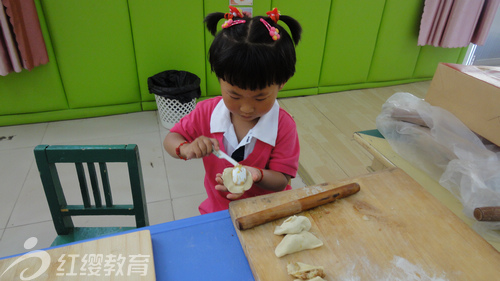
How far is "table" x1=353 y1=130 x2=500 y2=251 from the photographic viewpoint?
84cm

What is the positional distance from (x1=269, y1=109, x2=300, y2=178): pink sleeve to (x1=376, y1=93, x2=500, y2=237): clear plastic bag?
0.39 meters

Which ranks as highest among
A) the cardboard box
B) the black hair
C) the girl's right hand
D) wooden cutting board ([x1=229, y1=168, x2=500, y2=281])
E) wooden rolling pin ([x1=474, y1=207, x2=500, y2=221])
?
the black hair

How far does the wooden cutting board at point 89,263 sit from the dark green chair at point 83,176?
237mm

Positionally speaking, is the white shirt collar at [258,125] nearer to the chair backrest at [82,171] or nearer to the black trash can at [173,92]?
the chair backrest at [82,171]

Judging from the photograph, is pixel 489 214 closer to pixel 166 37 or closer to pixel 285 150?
pixel 285 150

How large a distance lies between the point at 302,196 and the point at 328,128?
180 cm

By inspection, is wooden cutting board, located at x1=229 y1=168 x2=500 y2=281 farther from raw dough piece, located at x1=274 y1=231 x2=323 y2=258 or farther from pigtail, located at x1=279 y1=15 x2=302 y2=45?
pigtail, located at x1=279 y1=15 x2=302 y2=45

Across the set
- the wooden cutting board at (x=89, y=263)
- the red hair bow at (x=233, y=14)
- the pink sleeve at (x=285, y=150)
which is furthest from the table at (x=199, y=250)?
the red hair bow at (x=233, y=14)

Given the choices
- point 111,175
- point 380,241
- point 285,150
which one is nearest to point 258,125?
point 285,150

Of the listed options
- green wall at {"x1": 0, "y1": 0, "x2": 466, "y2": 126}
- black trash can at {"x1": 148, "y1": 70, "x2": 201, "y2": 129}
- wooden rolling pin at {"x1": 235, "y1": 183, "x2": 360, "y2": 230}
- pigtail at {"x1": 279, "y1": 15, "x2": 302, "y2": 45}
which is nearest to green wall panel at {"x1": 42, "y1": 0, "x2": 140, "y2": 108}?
green wall at {"x1": 0, "y1": 0, "x2": 466, "y2": 126}

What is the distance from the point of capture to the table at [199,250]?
62 centimetres

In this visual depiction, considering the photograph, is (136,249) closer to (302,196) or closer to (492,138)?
(302,196)

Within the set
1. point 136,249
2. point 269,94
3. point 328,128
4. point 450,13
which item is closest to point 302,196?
point 269,94

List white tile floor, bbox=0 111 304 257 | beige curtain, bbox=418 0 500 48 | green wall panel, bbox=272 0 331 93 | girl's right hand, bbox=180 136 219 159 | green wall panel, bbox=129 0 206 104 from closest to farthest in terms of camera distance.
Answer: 1. girl's right hand, bbox=180 136 219 159
2. white tile floor, bbox=0 111 304 257
3. green wall panel, bbox=129 0 206 104
4. green wall panel, bbox=272 0 331 93
5. beige curtain, bbox=418 0 500 48
